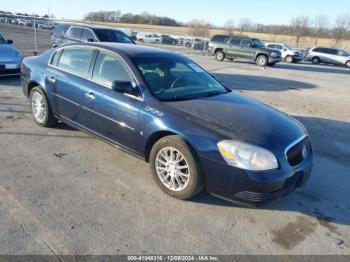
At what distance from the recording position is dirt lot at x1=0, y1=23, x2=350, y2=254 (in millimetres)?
2850

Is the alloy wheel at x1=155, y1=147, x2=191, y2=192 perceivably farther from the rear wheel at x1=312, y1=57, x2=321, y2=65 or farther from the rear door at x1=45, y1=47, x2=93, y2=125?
the rear wheel at x1=312, y1=57, x2=321, y2=65

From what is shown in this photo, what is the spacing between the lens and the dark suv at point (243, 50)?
21.2 meters

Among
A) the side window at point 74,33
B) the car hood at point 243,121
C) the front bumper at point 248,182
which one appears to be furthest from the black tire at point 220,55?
the front bumper at point 248,182

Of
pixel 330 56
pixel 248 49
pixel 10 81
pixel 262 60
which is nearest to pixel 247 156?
pixel 10 81

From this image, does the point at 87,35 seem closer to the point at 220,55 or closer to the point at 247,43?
the point at 220,55

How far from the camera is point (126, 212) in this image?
3.29m

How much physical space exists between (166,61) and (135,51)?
0.46 meters

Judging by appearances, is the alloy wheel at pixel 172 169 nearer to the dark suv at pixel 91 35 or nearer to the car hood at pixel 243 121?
the car hood at pixel 243 121

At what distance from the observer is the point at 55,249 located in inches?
105

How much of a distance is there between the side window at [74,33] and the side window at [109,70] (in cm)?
856

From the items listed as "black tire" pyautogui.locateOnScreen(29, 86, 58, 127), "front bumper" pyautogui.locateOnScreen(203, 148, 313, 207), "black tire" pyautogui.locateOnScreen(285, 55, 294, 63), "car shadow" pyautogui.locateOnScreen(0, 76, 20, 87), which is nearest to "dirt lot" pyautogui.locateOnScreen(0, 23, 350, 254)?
"front bumper" pyautogui.locateOnScreen(203, 148, 313, 207)

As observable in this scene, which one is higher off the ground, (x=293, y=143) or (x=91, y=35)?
(x=91, y=35)

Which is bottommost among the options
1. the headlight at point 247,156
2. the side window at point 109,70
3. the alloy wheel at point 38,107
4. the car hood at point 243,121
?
the alloy wheel at point 38,107

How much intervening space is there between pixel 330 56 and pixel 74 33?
25009 millimetres
